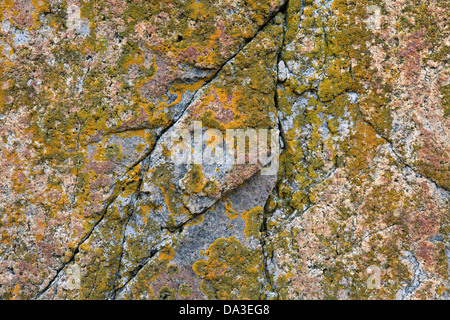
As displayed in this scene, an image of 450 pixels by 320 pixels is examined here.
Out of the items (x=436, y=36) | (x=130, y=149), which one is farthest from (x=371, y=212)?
(x=130, y=149)

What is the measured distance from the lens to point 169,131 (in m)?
3.03

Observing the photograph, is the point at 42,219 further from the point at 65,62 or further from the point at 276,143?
the point at 276,143

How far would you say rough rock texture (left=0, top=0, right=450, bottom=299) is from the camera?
9.54 feet

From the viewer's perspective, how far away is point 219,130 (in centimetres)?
296

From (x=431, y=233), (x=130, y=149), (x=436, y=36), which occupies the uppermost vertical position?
(x=436, y=36)

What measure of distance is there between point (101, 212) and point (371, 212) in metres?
2.51

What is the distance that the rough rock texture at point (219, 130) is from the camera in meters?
2.91

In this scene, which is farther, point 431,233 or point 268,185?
point 268,185

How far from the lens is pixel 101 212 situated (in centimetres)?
301

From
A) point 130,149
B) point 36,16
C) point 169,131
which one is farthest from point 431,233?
point 36,16

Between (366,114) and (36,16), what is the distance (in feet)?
10.6

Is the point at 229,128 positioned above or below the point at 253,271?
above

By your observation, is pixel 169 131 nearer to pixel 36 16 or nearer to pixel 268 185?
pixel 268 185

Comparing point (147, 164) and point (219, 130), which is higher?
point (219, 130)
